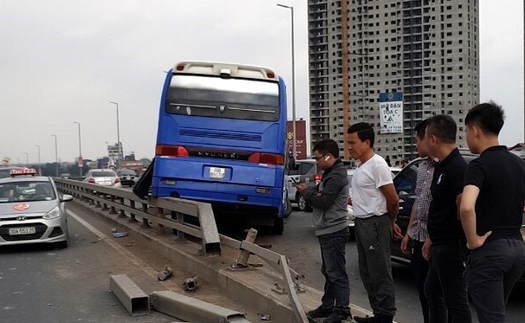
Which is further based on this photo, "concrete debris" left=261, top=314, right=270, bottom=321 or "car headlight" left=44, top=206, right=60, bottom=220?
"car headlight" left=44, top=206, right=60, bottom=220

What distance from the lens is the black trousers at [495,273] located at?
11.0 ft

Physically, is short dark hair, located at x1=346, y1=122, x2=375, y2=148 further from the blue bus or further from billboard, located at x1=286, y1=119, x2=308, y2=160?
billboard, located at x1=286, y1=119, x2=308, y2=160

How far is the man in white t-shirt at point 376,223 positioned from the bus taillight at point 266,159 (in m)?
6.07

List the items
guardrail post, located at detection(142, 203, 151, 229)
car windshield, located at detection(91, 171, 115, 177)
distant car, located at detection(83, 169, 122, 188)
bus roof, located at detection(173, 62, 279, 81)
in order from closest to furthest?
bus roof, located at detection(173, 62, 279, 81) → guardrail post, located at detection(142, 203, 151, 229) → distant car, located at detection(83, 169, 122, 188) → car windshield, located at detection(91, 171, 115, 177)

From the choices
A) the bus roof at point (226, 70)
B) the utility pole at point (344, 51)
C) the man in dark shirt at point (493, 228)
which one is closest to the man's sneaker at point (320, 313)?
the man in dark shirt at point (493, 228)

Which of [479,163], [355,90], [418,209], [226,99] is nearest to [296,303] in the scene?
[418,209]

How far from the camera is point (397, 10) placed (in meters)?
56.4

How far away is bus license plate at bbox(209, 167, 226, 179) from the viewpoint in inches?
427

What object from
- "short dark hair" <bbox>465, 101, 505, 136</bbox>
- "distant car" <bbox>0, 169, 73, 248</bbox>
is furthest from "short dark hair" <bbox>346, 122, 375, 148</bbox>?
"distant car" <bbox>0, 169, 73, 248</bbox>

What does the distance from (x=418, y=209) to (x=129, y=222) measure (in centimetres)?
993

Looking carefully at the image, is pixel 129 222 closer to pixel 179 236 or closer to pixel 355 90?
pixel 179 236

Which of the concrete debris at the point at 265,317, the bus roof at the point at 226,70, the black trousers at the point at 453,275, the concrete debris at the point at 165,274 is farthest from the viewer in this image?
the bus roof at the point at 226,70

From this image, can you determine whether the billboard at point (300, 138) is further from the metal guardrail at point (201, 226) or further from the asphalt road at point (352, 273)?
the asphalt road at point (352, 273)

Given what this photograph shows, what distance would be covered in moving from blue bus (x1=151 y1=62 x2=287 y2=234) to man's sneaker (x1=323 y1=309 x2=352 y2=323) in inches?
233
